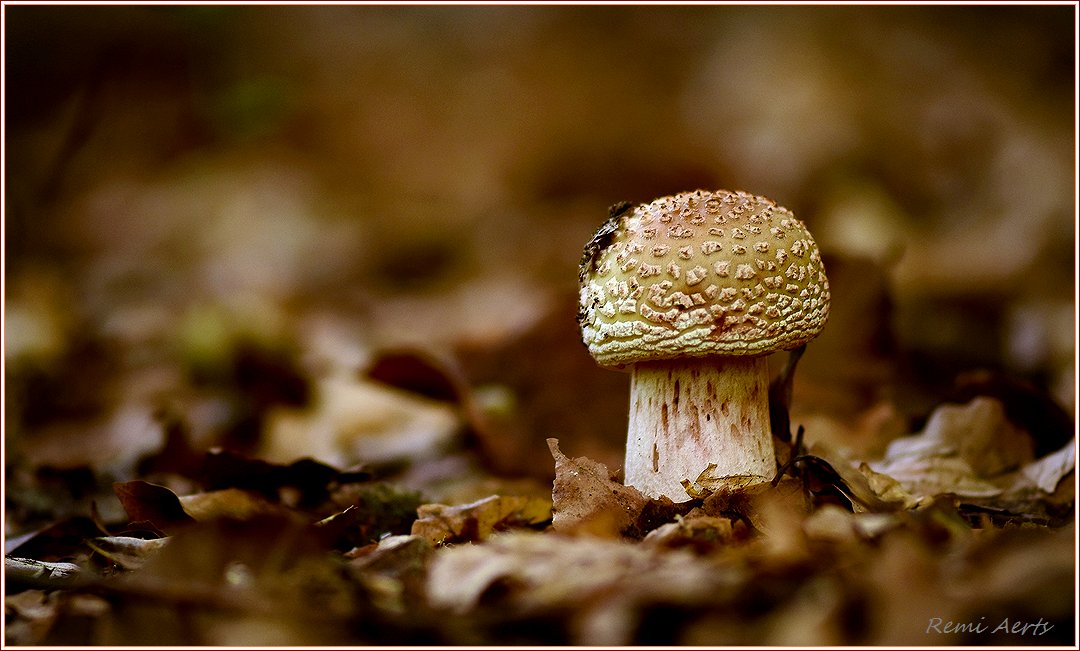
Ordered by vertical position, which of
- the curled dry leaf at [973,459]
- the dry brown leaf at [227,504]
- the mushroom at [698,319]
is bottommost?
the curled dry leaf at [973,459]

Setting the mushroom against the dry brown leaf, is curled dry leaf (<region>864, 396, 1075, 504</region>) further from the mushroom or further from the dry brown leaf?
the dry brown leaf

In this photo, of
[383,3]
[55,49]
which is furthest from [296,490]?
[383,3]

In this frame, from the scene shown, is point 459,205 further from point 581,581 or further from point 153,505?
point 581,581

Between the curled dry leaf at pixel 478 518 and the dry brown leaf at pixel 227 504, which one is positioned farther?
the dry brown leaf at pixel 227 504

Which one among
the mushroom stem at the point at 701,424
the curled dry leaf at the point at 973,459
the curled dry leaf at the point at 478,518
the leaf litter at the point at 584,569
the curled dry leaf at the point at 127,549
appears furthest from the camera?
the curled dry leaf at the point at 973,459

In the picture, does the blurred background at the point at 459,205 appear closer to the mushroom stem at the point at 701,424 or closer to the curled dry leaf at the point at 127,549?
the mushroom stem at the point at 701,424

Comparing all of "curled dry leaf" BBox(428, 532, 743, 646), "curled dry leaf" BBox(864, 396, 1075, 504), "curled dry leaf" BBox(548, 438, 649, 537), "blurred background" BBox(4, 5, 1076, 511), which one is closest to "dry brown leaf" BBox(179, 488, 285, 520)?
"blurred background" BBox(4, 5, 1076, 511)

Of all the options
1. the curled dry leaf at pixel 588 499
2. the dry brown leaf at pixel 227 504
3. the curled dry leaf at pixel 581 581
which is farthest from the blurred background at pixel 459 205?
the curled dry leaf at pixel 581 581
